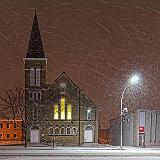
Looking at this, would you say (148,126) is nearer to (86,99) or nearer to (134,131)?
(134,131)

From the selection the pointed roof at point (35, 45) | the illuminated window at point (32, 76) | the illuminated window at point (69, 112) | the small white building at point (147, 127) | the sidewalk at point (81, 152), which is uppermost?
the pointed roof at point (35, 45)

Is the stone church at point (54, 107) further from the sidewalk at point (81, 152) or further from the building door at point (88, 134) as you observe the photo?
the sidewalk at point (81, 152)

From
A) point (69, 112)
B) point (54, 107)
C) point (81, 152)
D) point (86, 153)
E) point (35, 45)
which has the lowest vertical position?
point (81, 152)

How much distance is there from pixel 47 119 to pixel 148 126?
1914cm

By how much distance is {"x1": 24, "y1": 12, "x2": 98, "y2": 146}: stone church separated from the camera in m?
87.0

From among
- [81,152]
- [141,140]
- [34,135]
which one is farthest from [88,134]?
[81,152]

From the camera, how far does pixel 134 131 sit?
79.4 metres

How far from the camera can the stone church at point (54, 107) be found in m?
87.0

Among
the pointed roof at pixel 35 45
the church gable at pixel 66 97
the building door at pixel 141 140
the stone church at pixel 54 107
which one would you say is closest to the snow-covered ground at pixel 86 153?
the building door at pixel 141 140

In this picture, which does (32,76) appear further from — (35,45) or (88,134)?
(88,134)

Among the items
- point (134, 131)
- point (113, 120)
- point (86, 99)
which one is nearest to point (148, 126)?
point (134, 131)

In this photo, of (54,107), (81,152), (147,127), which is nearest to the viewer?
(81,152)

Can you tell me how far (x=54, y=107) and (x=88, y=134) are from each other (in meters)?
7.36

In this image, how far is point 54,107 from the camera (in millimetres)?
88125
